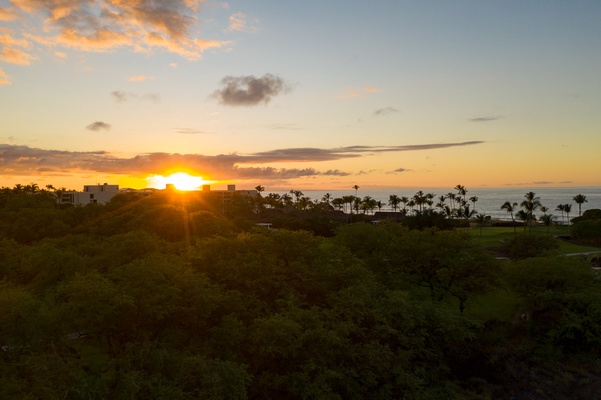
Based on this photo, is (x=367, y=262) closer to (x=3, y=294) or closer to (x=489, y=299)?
(x=489, y=299)

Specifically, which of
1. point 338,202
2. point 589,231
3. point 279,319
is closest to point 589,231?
point 589,231

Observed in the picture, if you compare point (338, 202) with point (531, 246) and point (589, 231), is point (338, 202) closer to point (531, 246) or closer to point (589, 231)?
point (589, 231)

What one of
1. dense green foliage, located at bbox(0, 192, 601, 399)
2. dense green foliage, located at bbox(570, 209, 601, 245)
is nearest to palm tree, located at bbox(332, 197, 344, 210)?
dense green foliage, located at bbox(570, 209, 601, 245)

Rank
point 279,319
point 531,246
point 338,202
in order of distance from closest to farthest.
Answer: point 279,319 < point 531,246 < point 338,202

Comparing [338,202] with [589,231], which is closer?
[589,231]

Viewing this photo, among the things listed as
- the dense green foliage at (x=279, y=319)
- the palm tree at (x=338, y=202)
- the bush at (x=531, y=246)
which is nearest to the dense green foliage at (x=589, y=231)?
the bush at (x=531, y=246)

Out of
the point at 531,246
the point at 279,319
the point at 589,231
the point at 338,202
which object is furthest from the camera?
the point at 338,202

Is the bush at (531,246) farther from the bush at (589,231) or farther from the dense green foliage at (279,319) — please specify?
the bush at (589,231)

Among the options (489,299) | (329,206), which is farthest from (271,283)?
(329,206)
